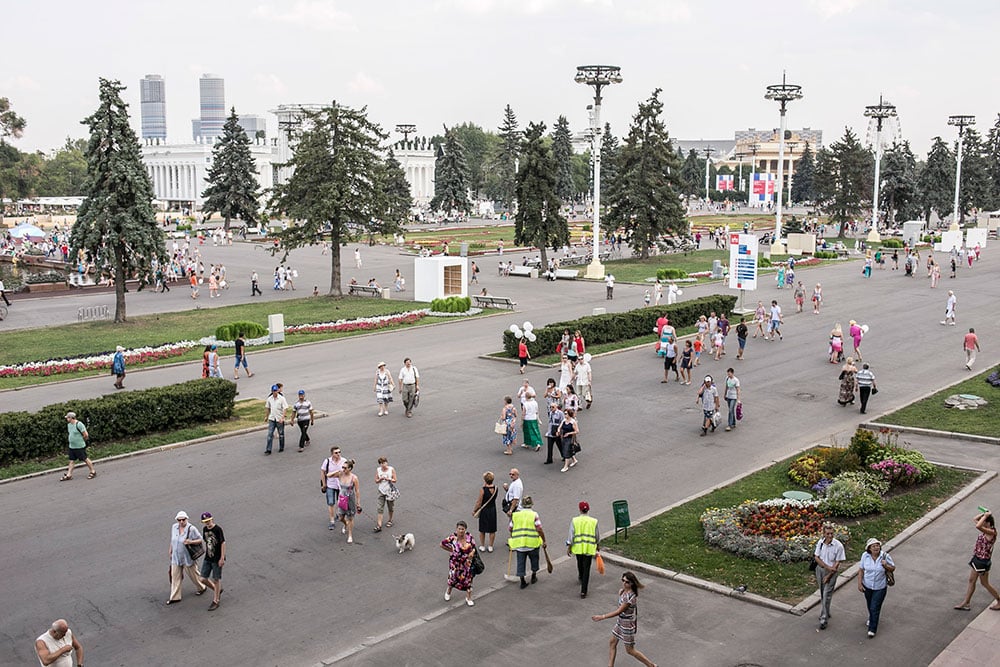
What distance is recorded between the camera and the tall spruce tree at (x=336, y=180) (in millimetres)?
43219

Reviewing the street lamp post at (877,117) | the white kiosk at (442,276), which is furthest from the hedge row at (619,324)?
the street lamp post at (877,117)

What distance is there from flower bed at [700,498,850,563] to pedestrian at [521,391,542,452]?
15.8ft

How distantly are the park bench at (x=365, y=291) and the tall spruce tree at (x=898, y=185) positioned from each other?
64523mm

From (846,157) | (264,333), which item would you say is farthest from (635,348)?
(846,157)

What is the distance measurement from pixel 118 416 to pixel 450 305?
19.9 meters

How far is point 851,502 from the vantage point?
15.5m

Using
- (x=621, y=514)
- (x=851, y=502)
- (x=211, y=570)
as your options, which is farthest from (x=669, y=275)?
(x=211, y=570)

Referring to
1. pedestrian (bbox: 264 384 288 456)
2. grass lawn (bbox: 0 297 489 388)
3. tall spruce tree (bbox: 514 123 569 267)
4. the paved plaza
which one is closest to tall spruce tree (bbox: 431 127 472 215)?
tall spruce tree (bbox: 514 123 569 267)

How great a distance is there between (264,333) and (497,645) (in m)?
23.3

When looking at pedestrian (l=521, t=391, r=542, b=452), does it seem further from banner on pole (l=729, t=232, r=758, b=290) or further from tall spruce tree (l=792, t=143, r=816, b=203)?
tall spruce tree (l=792, t=143, r=816, b=203)

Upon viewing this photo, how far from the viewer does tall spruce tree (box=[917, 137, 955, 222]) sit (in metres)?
96.1

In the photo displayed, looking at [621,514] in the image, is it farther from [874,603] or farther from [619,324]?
[619,324]

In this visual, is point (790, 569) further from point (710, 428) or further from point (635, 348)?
point (635, 348)

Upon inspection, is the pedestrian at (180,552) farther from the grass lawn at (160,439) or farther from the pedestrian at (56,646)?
the grass lawn at (160,439)
